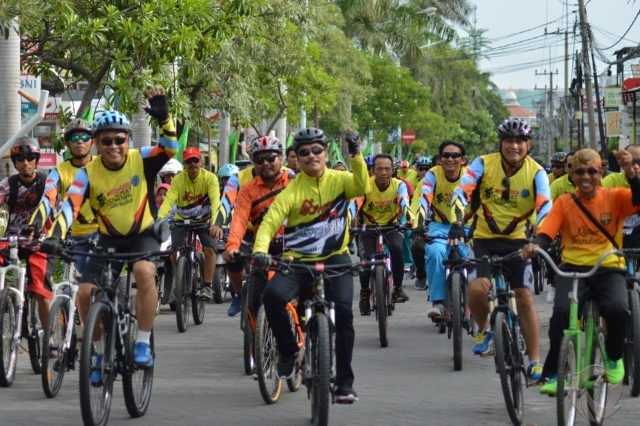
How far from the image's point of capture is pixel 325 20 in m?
43.7

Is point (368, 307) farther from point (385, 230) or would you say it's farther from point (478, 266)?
point (478, 266)

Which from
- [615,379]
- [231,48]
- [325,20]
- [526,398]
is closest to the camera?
[615,379]

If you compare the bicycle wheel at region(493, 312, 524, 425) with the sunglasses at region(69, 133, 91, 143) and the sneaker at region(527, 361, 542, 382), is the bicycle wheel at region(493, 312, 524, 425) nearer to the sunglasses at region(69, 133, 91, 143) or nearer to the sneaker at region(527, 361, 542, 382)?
the sneaker at region(527, 361, 542, 382)

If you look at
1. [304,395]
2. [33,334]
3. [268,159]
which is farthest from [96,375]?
[268,159]

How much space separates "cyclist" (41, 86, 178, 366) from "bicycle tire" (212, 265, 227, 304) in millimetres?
8057

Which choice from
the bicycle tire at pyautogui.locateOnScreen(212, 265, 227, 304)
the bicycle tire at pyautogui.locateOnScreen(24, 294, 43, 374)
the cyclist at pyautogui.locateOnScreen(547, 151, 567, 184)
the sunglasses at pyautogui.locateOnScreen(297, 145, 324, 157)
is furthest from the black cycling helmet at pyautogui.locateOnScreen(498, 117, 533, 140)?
the cyclist at pyautogui.locateOnScreen(547, 151, 567, 184)

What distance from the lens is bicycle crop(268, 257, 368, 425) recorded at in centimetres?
862

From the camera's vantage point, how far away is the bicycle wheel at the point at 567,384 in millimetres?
8180

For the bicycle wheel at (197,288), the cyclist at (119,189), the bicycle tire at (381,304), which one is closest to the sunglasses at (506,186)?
the cyclist at (119,189)

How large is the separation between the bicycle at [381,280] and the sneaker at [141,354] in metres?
3.33

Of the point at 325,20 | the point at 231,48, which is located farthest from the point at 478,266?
the point at 325,20

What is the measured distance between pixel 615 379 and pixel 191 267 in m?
7.37

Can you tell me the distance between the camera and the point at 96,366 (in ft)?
A: 28.9

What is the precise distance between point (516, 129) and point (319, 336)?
2873 mm
